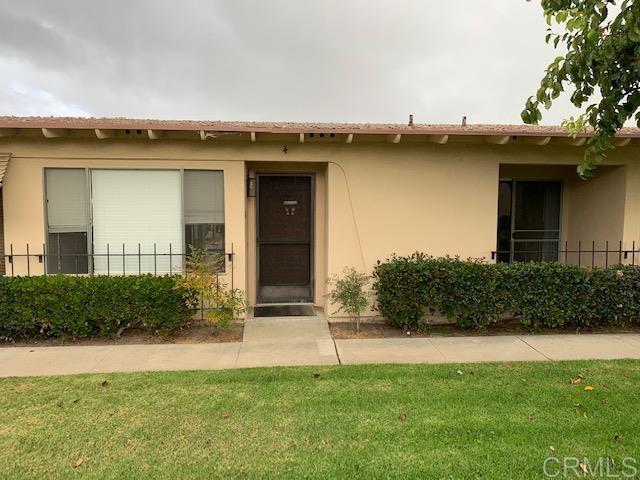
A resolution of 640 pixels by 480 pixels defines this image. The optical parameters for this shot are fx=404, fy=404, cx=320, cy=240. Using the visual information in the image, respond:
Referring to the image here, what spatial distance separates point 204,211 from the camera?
6.38 m

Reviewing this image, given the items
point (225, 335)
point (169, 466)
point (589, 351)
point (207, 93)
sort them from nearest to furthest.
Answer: point (169, 466), point (589, 351), point (225, 335), point (207, 93)

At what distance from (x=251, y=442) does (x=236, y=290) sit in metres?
3.40

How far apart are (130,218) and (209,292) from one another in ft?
6.09

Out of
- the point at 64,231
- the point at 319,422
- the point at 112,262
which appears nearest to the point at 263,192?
the point at 112,262

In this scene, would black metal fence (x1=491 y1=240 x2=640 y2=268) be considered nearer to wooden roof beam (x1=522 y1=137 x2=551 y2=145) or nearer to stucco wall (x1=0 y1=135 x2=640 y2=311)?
stucco wall (x1=0 y1=135 x2=640 y2=311)

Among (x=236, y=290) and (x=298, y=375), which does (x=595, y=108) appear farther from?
(x=236, y=290)

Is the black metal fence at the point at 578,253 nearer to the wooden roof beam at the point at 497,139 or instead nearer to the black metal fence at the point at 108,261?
the wooden roof beam at the point at 497,139

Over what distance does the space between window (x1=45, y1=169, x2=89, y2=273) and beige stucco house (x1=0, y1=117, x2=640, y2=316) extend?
0.7 inches

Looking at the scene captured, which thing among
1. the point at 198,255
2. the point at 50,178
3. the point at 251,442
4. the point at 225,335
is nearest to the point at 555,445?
the point at 251,442

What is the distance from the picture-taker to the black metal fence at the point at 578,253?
6758 millimetres

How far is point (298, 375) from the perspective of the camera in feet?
13.8

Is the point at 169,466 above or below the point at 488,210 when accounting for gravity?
below

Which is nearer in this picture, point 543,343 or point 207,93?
point 543,343

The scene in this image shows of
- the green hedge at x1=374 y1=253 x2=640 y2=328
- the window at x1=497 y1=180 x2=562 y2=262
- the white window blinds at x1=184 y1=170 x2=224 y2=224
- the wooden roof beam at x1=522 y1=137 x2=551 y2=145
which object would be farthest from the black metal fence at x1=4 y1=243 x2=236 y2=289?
the window at x1=497 y1=180 x2=562 y2=262
